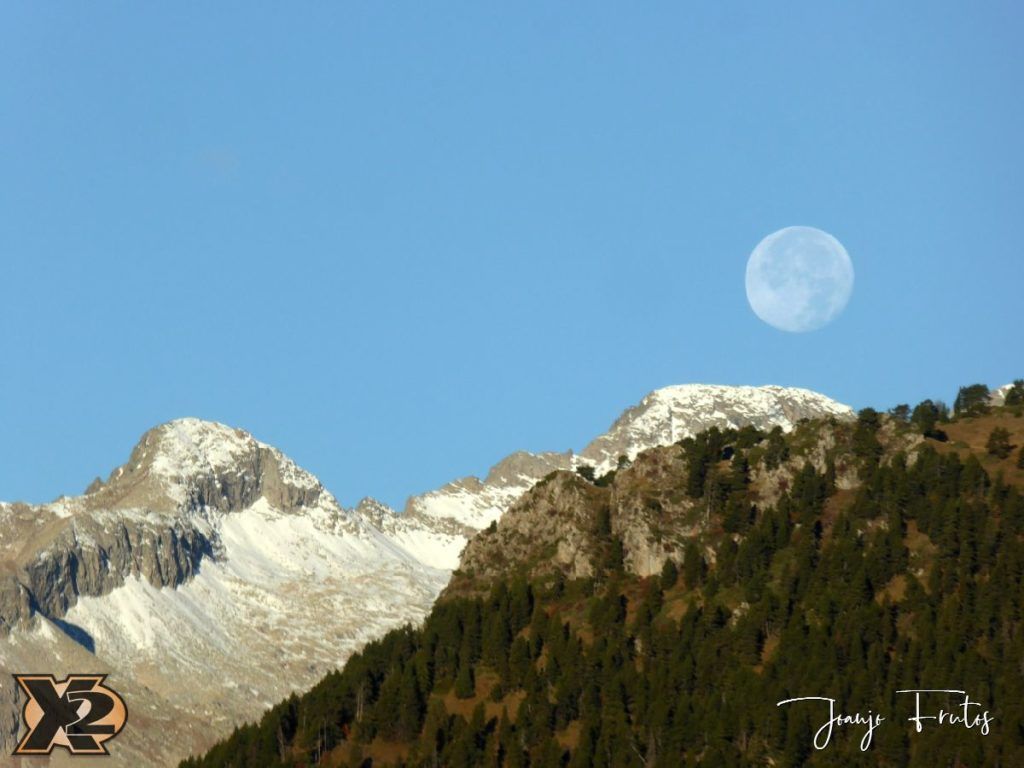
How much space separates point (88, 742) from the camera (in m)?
190

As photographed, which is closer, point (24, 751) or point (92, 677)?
point (92, 677)

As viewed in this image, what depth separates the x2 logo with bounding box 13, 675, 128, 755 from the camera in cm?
17725

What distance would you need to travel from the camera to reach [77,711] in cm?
19762

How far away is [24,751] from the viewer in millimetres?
198500

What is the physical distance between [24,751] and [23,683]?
43.7ft

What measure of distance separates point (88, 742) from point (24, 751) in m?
12.2

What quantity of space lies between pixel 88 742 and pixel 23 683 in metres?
8.08

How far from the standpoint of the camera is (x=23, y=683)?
18812 cm

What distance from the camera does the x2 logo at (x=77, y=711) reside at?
177 metres

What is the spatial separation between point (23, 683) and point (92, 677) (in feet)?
32.1

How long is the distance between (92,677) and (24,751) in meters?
21.4
